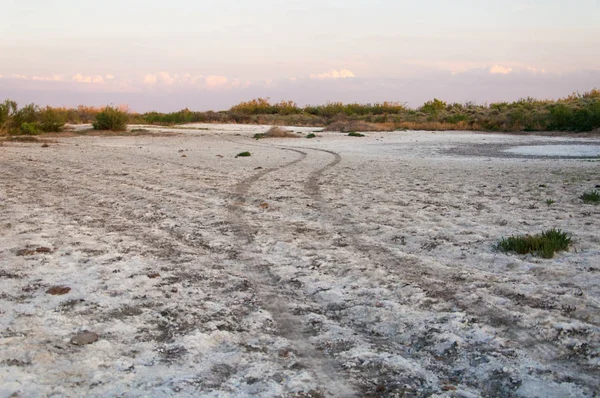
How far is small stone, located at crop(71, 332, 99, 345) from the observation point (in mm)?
3146

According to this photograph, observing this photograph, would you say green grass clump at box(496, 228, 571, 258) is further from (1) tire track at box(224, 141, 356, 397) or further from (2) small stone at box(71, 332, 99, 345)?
(2) small stone at box(71, 332, 99, 345)

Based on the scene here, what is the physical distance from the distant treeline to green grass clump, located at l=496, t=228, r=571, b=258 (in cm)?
2385

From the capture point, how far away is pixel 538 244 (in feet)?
15.9

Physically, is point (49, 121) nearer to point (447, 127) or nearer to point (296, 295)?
point (447, 127)

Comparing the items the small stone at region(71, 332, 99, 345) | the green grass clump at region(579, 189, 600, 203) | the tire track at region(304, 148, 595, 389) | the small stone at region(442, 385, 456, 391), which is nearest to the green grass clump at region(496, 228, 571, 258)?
the tire track at region(304, 148, 595, 389)

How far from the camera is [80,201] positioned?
7824 mm

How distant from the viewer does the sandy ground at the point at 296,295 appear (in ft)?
9.15

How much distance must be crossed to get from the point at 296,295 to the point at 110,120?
2675 cm

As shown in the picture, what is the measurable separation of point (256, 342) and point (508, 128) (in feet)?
105

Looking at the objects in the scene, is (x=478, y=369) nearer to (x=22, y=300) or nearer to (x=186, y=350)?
(x=186, y=350)

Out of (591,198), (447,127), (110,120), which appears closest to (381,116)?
(447,127)

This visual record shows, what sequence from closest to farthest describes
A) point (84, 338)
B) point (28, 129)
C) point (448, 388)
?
point (448, 388) → point (84, 338) → point (28, 129)

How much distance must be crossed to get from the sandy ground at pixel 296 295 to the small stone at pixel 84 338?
1.2 inches

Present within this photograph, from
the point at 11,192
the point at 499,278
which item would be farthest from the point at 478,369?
the point at 11,192
